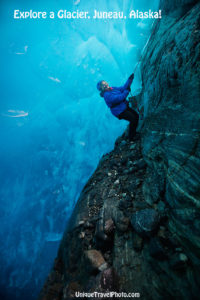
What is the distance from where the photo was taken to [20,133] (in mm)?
72812

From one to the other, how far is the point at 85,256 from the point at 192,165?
8.69 ft

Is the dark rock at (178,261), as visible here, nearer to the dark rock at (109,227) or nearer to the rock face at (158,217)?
the rock face at (158,217)

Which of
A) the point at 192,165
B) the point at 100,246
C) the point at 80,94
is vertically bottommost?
the point at 100,246

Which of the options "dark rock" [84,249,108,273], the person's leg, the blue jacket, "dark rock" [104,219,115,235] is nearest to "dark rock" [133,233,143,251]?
"dark rock" [104,219,115,235]

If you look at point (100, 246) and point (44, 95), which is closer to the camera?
point (100, 246)

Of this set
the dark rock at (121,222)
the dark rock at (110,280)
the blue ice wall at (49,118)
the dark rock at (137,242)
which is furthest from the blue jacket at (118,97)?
the blue ice wall at (49,118)

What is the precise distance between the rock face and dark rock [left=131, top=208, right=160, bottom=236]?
0.01m

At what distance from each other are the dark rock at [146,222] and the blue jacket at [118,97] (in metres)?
3.79

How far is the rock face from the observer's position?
1.64 m

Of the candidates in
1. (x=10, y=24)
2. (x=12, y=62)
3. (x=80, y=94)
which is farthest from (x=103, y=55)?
(x=12, y=62)

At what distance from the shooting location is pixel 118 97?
4629 millimetres

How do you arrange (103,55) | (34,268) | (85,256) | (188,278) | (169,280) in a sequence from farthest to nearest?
(103,55)
(34,268)
(85,256)
(169,280)
(188,278)

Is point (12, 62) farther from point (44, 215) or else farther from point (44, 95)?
point (44, 215)

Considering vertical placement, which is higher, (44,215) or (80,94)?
(80,94)
